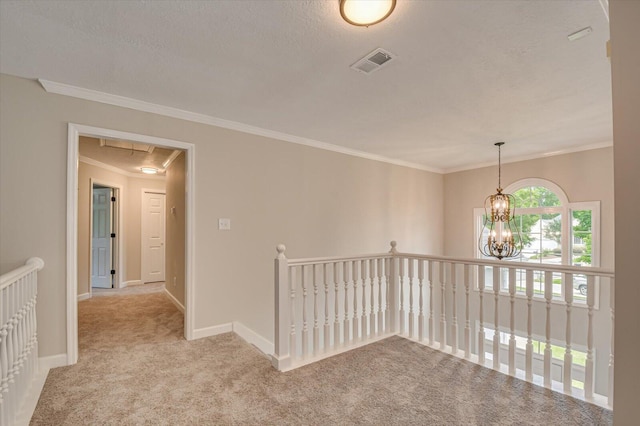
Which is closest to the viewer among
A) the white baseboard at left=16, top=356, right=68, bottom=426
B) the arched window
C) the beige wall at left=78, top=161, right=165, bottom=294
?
the white baseboard at left=16, top=356, right=68, bottom=426

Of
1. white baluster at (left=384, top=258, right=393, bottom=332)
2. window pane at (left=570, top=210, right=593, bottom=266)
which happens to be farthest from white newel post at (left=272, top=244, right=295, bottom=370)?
window pane at (left=570, top=210, right=593, bottom=266)

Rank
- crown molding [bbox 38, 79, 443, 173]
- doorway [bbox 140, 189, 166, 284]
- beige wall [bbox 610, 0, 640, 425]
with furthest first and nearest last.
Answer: doorway [bbox 140, 189, 166, 284], crown molding [bbox 38, 79, 443, 173], beige wall [bbox 610, 0, 640, 425]

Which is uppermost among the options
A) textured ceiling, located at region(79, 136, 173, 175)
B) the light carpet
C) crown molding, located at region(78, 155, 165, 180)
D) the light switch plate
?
textured ceiling, located at region(79, 136, 173, 175)

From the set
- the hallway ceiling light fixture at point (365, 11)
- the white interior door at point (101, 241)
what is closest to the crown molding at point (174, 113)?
the hallway ceiling light fixture at point (365, 11)

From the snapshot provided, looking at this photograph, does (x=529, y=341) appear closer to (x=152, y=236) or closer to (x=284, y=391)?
(x=284, y=391)

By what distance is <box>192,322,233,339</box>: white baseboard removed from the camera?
10.2ft

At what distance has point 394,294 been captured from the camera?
10.8 ft

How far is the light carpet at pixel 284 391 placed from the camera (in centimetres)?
180

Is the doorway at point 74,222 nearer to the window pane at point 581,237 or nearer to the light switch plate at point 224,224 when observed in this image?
the light switch plate at point 224,224

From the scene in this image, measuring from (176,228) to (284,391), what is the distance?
3066mm

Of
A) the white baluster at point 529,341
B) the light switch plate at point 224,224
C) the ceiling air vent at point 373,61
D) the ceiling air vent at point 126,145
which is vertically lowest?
the white baluster at point 529,341

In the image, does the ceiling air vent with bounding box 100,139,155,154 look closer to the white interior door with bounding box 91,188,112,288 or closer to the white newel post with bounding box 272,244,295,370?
the white interior door with bounding box 91,188,112,288

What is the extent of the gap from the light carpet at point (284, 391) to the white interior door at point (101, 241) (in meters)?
3.62

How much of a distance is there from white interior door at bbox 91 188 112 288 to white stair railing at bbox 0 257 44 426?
4136mm
